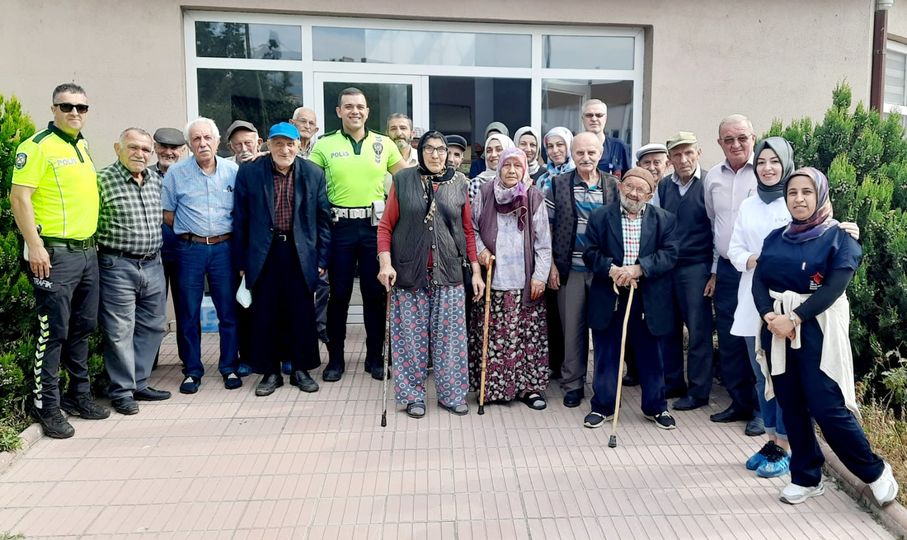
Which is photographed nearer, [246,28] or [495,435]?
[495,435]

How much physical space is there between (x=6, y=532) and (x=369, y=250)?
113 inches

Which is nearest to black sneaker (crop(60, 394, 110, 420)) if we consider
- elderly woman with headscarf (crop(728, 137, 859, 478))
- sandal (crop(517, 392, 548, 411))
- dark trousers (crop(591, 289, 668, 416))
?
sandal (crop(517, 392, 548, 411))

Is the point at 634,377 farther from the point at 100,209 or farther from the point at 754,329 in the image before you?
the point at 100,209

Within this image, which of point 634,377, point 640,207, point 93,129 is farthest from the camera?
point 93,129

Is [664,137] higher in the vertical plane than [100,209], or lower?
higher

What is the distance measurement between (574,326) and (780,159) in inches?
67.6

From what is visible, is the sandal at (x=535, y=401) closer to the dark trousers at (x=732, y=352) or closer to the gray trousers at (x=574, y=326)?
the gray trousers at (x=574, y=326)

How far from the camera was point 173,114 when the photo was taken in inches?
276

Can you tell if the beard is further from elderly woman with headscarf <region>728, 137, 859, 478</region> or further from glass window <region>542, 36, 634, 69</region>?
glass window <region>542, 36, 634, 69</region>

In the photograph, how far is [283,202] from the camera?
5121 millimetres

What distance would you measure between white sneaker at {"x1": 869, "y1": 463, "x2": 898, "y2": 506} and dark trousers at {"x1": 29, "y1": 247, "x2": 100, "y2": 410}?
4.59 metres

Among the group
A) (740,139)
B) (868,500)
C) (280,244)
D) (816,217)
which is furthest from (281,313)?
(868,500)

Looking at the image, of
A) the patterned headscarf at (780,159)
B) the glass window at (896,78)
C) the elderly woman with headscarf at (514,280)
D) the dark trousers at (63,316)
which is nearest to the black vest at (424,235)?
the elderly woman with headscarf at (514,280)

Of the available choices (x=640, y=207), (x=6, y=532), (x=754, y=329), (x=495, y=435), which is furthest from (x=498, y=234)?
(x=6, y=532)
